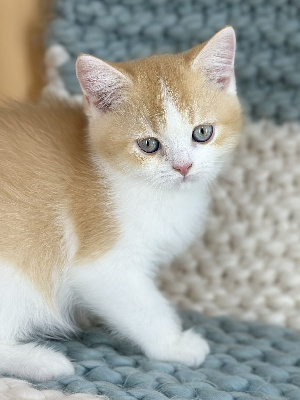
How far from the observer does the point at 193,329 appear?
104cm

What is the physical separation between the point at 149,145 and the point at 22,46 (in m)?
0.54

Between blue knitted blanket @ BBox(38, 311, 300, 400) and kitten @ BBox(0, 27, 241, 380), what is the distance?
0.13ft

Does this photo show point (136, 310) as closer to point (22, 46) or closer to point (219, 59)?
point (219, 59)

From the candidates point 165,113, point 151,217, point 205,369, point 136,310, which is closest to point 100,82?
point 165,113

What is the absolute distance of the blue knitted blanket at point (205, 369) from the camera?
0.78m

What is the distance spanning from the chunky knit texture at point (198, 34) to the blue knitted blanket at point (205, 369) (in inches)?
17.4

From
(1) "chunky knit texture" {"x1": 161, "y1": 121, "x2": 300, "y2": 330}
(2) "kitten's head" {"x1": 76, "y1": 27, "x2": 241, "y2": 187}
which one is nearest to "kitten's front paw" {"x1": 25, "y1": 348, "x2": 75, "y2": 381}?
(2) "kitten's head" {"x1": 76, "y1": 27, "x2": 241, "y2": 187}

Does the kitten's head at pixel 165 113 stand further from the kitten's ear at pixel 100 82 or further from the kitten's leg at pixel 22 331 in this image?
the kitten's leg at pixel 22 331

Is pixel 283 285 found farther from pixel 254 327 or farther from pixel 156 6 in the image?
pixel 156 6

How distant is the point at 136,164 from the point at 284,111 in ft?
1.42

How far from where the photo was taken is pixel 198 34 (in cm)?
120

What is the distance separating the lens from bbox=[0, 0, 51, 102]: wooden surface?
126cm

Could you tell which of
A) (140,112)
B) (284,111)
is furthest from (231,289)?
(140,112)

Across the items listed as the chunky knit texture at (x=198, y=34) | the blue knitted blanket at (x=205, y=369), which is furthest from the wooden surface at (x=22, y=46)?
the blue knitted blanket at (x=205, y=369)
